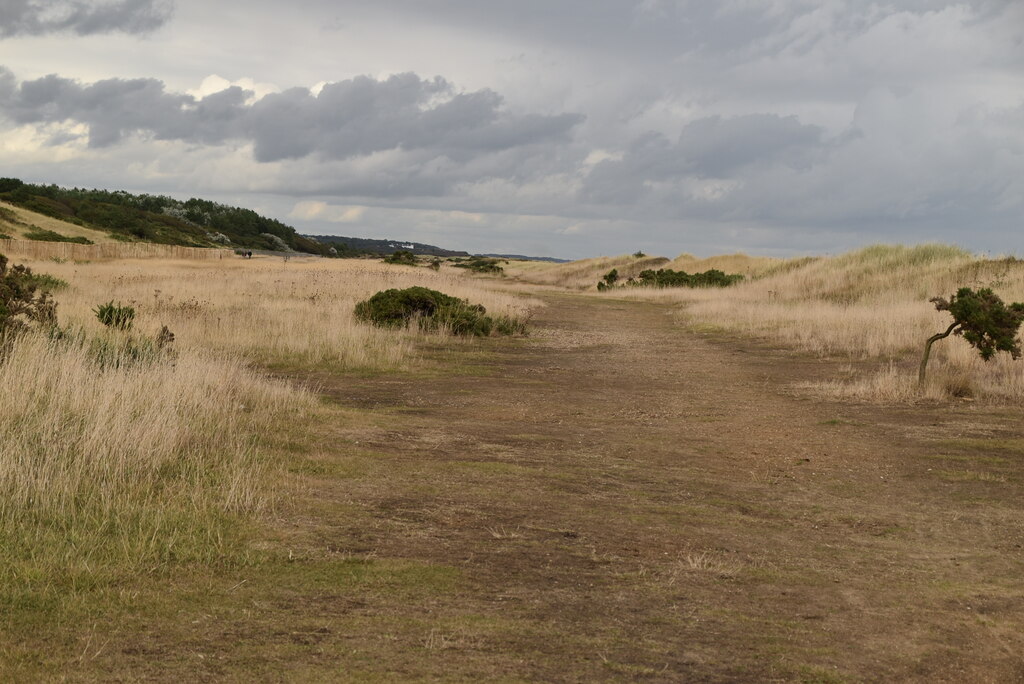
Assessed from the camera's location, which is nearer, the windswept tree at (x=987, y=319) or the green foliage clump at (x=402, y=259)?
the windswept tree at (x=987, y=319)

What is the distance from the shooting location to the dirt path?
4672mm

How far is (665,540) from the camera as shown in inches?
262

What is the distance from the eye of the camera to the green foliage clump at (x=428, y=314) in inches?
851

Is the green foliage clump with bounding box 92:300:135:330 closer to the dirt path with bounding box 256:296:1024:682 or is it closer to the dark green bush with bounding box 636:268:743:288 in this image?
the dirt path with bounding box 256:296:1024:682

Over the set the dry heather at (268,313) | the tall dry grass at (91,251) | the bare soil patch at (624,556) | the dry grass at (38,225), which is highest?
the dry grass at (38,225)

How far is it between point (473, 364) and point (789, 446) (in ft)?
26.0

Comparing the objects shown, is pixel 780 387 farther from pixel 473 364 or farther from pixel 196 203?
pixel 196 203

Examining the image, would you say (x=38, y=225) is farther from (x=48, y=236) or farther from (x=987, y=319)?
(x=987, y=319)

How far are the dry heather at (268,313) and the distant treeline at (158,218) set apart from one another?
48819mm

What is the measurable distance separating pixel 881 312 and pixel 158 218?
87648 millimetres

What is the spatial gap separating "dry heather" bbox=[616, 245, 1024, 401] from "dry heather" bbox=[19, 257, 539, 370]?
7789 millimetres

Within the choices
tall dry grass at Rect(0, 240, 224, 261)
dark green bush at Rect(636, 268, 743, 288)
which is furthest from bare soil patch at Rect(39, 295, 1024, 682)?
dark green bush at Rect(636, 268, 743, 288)

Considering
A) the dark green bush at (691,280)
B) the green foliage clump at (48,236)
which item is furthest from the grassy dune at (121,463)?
the green foliage clump at (48,236)

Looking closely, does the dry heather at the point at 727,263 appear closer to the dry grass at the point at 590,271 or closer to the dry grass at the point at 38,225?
the dry grass at the point at 590,271
